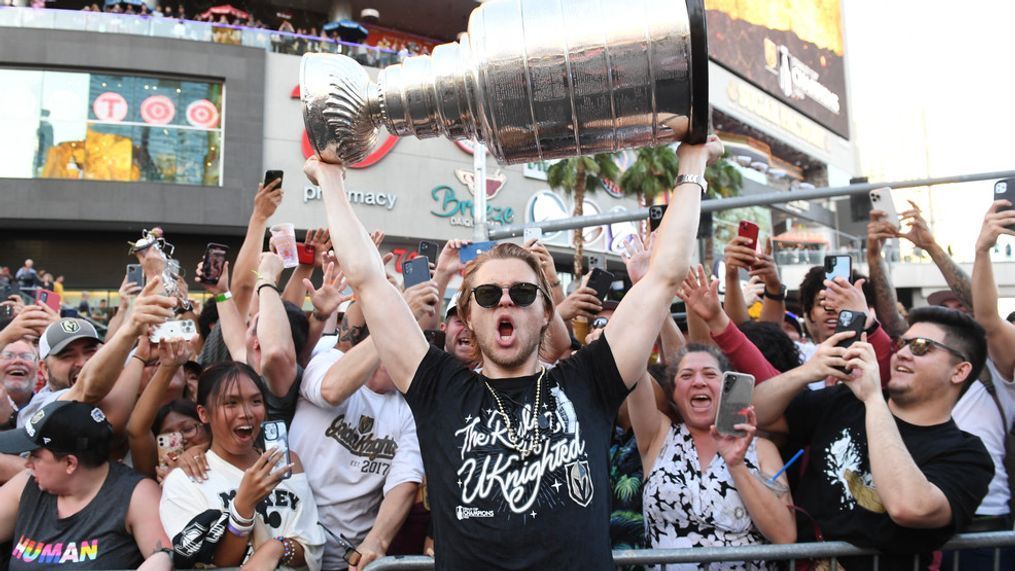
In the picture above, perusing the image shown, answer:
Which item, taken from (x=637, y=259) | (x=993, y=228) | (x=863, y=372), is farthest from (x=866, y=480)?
(x=993, y=228)

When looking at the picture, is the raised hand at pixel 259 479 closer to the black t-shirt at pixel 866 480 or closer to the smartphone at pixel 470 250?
the smartphone at pixel 470 250

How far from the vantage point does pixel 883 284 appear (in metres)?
4.56

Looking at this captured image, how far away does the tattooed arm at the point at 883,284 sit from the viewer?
4.52m

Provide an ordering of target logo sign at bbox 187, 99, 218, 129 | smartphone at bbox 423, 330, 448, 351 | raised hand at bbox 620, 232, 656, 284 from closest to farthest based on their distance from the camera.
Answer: raised hand at bbox 620, 232, 656, 284, smartphone at bbox 423, 330, 448, 351, target logo sign at bbox 187, 99, 218, 129

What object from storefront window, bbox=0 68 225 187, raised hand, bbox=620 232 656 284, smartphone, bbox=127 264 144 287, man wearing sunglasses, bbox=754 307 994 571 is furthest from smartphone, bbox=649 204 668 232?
storefront window, bbox=0 68 225 187

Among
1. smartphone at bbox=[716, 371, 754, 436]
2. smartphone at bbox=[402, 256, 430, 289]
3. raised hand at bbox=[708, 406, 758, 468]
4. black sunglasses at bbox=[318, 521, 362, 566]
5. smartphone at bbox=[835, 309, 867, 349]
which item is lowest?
black sunglasses at bbox=[318, 521, 362, 566]

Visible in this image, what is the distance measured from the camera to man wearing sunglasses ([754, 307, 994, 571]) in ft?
8.86

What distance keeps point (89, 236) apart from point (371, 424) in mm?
24384

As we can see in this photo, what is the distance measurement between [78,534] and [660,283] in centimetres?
258

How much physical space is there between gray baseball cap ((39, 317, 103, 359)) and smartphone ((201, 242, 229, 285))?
0.72 meters

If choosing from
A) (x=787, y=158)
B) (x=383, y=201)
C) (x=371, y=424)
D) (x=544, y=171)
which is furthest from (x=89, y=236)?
(x=787, y=158)

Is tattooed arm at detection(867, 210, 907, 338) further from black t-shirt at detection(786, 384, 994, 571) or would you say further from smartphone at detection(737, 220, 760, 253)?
black t-shirt at detection(786, 384, 994, 571)

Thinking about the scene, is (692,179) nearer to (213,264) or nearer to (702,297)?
(702,297)

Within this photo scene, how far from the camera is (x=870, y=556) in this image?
2.95m
